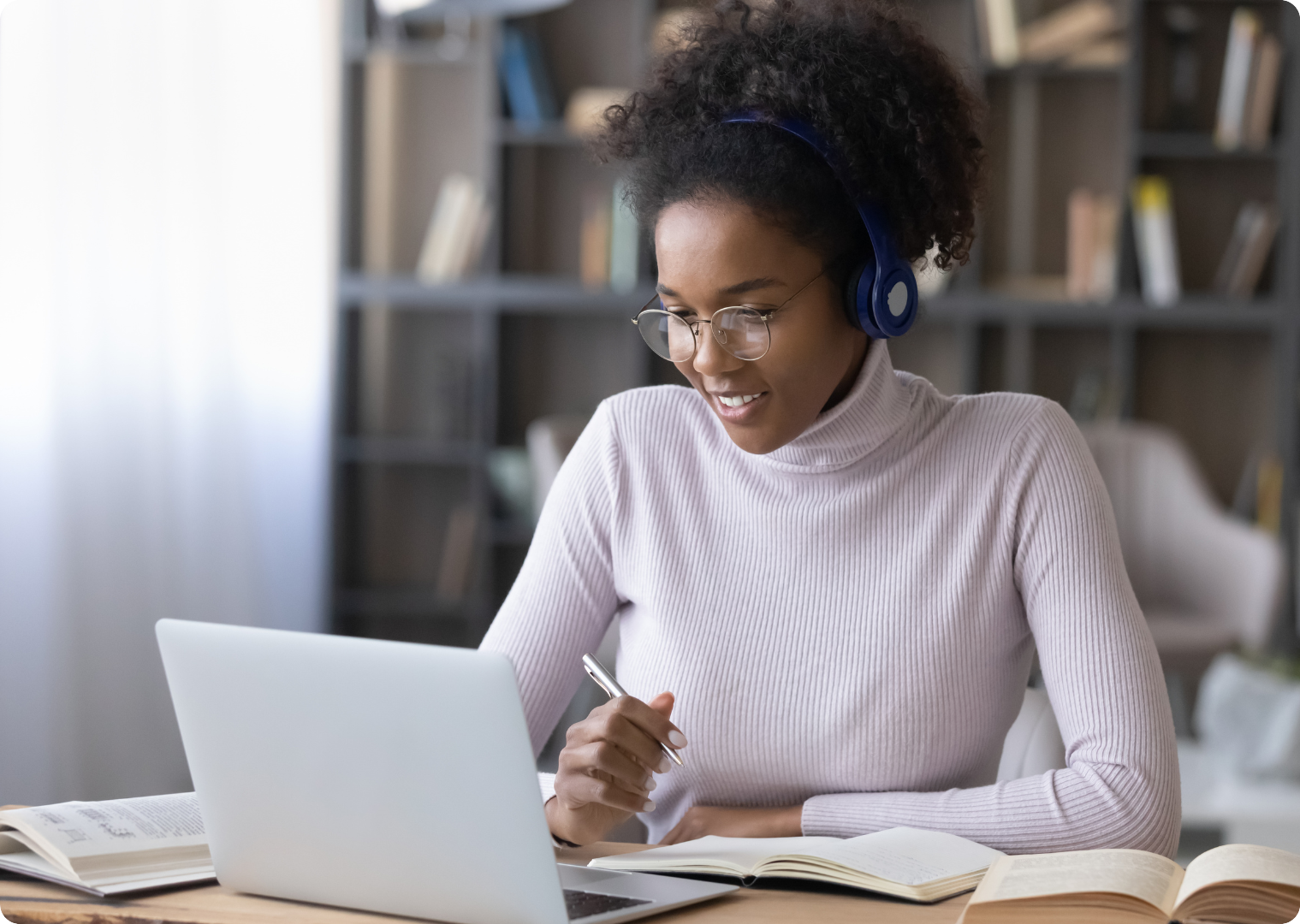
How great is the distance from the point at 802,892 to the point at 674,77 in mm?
724

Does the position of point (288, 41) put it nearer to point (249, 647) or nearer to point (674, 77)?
point (674, 77)

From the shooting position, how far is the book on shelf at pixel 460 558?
411 cm

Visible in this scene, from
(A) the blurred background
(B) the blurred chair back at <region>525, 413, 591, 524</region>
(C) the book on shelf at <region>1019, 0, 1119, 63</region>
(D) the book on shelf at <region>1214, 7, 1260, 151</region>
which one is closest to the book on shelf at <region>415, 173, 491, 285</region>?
(A) the blurred background

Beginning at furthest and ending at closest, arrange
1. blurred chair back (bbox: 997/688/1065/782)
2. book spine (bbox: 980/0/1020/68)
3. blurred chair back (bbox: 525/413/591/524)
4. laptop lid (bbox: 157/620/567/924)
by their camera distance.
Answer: book spine (bbox: 980/0/1020/68), blurred chair back (bbox: 525/413/591/524), blurred chair back (bbox: 997/688/1065/782), laptop lid (bbox: 157/620/567/924)

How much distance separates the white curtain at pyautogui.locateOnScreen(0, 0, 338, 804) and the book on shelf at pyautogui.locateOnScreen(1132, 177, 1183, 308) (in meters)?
2.35

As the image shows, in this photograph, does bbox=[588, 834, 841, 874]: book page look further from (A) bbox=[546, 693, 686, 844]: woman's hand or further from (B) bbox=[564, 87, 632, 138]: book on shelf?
(B) bbox=[564, 87, 632, 138]: book on shelf

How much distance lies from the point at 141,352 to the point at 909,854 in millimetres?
2531

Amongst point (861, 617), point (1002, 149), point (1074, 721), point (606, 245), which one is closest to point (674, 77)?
point (861, 617)

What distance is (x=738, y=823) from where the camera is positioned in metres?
1.11

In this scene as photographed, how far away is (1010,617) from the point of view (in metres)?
1.21

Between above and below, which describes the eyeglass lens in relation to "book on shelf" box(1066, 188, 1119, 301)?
below

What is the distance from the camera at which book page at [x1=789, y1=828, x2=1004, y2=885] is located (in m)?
0.92

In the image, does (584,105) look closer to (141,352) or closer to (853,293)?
(141,352)

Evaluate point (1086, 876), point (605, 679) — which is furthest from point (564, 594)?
point (1086, 876)
